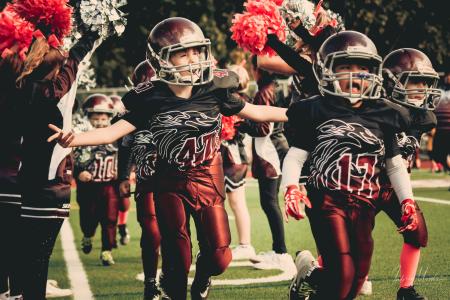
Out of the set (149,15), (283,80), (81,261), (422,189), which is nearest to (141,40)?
(149,15)

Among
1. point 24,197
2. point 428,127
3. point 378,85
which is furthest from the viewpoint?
point 428,127

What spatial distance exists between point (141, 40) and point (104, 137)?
2489 centimetres

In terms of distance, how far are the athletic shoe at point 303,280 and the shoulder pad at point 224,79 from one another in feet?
4.20

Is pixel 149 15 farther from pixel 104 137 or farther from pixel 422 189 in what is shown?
pixel 104 137

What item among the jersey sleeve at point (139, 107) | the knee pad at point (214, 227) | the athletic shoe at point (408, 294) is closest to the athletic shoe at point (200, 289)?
the knee pad at point (214, 227)

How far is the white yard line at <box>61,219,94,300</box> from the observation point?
7671 millimetres

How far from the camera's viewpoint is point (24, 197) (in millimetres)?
5754

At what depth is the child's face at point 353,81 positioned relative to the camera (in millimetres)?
5324

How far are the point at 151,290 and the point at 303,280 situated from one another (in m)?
1.71

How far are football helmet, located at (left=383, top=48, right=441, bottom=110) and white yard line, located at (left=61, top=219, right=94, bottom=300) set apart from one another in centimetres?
307

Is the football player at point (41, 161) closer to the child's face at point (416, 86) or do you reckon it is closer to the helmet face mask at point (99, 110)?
the child's face at point (416, 86)

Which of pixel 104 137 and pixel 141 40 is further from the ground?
pixel 141 40

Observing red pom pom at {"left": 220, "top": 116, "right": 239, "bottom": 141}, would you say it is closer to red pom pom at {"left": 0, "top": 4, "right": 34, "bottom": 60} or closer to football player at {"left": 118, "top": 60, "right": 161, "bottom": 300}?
football player at {"left": 118, "top": 60, "right": 161, "bottom": 300}

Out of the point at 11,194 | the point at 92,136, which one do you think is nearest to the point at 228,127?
the point at 92,136
